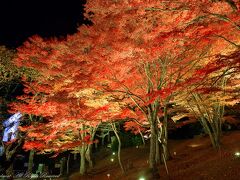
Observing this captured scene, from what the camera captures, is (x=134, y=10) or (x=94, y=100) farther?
(x=94, y=100)

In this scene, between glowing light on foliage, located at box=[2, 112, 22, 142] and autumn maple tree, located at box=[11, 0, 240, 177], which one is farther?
glowing light on foliage, located at box=[2, 112, 22, 142]

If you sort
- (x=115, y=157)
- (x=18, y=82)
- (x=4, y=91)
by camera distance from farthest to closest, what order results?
(x=115, y=157) < (x=4, y=91) < (x=18, y=82)

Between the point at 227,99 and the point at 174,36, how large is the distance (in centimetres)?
756

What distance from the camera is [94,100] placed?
1492cm

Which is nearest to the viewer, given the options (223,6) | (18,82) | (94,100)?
(223,6)

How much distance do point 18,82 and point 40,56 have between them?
20.3 ft

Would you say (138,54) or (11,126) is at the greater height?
(138,54)

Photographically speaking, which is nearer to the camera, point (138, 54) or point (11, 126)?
point (138, 54)

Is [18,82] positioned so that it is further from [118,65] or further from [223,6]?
[223,6]

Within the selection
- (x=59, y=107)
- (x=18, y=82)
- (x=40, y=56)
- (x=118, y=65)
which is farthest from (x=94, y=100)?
(x=18, y=82)

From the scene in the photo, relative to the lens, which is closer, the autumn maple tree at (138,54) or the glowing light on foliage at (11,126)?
the autumn maple tree at (138,54)

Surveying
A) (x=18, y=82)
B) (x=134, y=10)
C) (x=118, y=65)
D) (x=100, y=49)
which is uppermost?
(x=18, y=82)

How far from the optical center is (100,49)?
11.7 metres

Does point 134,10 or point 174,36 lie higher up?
point 134,10
